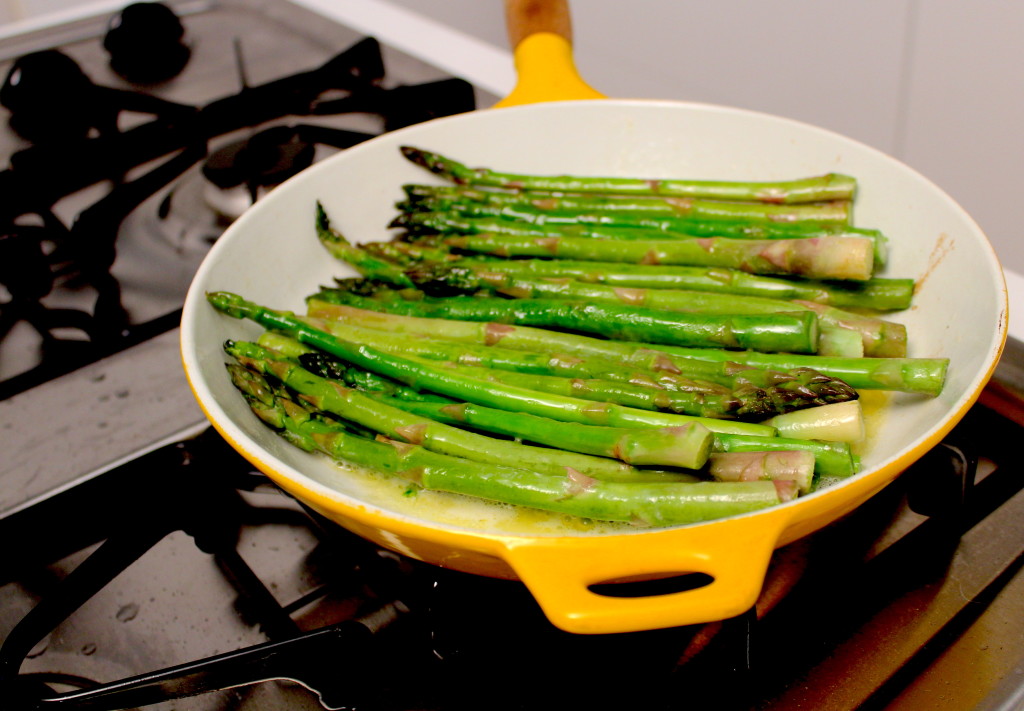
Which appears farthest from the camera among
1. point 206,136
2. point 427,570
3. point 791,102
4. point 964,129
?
point 791,102

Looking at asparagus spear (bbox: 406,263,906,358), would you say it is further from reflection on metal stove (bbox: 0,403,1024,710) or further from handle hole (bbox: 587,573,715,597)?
handle hole (bbox: 587,573,715,597)

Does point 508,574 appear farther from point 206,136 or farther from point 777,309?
point 206,136

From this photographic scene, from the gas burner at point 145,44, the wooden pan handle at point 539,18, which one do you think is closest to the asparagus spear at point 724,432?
the wooden pan handle at point 539,18

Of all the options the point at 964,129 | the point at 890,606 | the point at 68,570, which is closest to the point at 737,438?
the point at 890,606

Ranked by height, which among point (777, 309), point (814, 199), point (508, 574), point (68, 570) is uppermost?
point (814, 199)

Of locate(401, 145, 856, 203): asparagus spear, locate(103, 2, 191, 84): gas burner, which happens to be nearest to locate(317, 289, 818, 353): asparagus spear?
locate(401, 145, 856, 203): asparagus spear

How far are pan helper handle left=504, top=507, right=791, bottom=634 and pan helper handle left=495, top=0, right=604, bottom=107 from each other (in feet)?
4.20

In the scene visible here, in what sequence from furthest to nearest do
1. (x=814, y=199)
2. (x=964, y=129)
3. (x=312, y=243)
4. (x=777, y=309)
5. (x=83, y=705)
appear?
(x=964, y=129) → (x=312, y=243) → (x=814, y=199) → (x=777, y=309) → (x=83, y=705)

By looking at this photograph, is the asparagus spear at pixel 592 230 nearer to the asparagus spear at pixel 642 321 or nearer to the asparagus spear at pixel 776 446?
the asparagus spear at pixel 642 321

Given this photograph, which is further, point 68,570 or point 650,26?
point 650,26

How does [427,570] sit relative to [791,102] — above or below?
below

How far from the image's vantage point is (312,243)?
170 cm

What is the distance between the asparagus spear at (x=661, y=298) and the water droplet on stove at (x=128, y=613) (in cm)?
78

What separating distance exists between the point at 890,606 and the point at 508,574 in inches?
21.5
